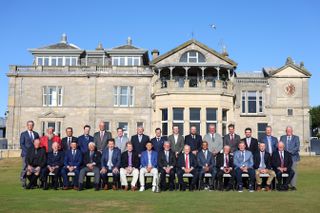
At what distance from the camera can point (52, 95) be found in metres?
37.5

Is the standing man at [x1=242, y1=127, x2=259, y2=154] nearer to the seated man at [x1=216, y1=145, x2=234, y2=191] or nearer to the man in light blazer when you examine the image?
the seated man at [x1=216, y1=145, x2=234, y2=191]

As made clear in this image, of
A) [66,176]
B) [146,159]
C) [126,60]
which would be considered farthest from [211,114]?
[66,176]

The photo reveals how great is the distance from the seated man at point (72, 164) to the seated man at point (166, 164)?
272 cm

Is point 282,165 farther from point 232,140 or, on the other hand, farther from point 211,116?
point 211,116

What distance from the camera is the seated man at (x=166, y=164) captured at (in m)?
14.1

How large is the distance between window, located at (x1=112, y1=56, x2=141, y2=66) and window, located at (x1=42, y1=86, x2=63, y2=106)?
588cm

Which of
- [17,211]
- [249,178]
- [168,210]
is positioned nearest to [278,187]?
[249,178]

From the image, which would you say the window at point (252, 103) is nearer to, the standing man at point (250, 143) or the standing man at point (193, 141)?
the standing man at point (193, 141)

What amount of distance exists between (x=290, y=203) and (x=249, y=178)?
3300mm

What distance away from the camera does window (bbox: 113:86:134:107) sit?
37250 mm

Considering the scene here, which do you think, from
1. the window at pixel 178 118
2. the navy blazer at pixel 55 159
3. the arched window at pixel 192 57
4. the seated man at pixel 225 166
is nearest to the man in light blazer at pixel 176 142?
the seated man at pixel 225 166

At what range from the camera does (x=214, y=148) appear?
51.2 feet

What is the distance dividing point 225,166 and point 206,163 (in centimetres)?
66

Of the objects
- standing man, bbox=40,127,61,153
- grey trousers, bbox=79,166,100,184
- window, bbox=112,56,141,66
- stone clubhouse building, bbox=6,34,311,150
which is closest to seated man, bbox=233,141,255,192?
Answer: grey trousers, bbox=79,166,100,184
